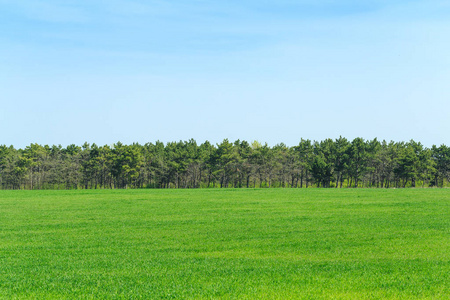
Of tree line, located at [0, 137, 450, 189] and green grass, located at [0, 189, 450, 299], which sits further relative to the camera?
tree line, located at [0, 137, 450, 189]

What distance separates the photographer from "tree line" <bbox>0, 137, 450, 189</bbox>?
103250 millimetres

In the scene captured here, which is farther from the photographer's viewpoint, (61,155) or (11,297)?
(61,155)

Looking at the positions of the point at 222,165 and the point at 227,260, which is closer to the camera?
→ the point at 227,260

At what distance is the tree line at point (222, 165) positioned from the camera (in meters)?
103

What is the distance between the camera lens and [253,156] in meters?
109

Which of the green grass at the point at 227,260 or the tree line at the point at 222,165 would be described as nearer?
the green grass at the point at 227,260

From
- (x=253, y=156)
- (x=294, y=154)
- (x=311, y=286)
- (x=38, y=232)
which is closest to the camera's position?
(x=311, y=286)

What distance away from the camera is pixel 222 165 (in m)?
105

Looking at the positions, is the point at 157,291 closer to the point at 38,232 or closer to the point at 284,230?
the point at 284,230

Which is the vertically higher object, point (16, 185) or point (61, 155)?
point (61, 155)

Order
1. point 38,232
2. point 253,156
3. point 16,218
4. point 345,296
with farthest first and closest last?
1. point 253,156
2. point 16,218
3. point 38,232
4. point 345,296

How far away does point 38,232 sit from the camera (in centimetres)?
1916

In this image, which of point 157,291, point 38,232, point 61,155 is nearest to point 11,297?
point 157,291

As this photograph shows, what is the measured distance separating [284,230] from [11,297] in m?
12.7
